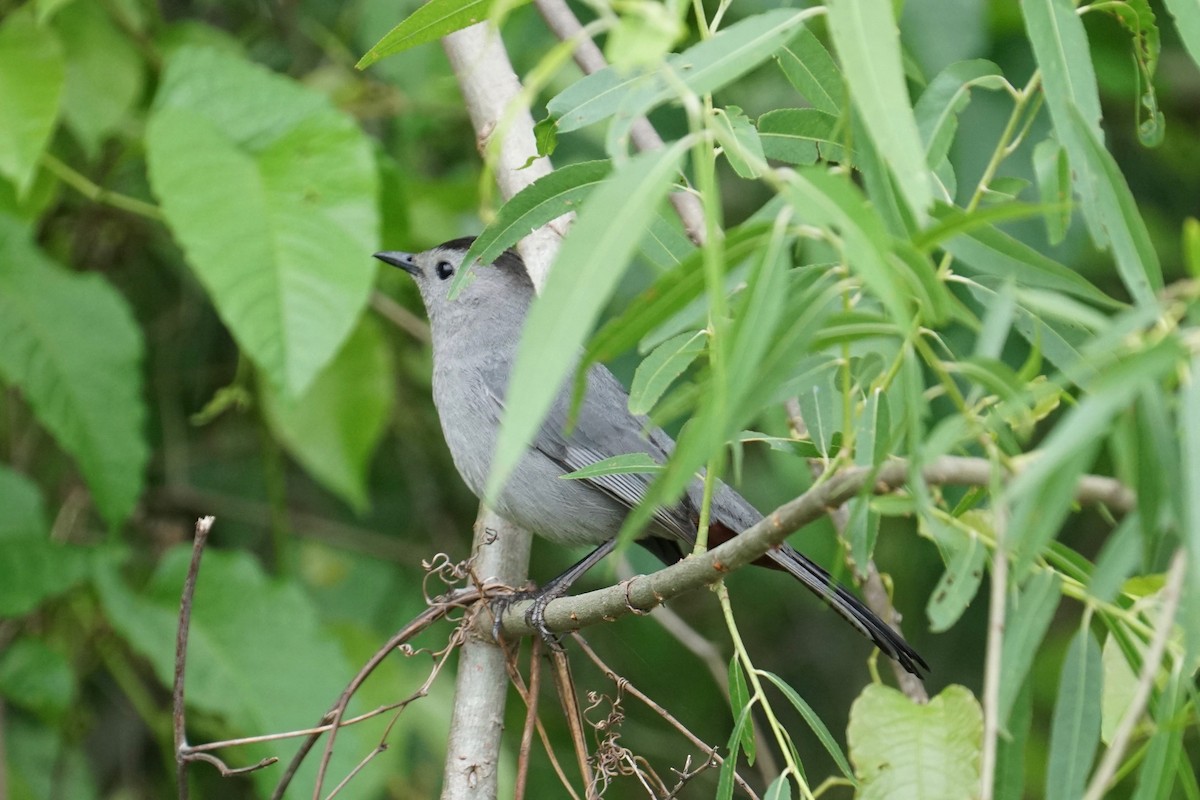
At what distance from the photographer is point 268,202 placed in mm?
3230

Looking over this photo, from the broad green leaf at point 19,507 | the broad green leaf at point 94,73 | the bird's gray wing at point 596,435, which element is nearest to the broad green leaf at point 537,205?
the bird's gray wing at point 596,435

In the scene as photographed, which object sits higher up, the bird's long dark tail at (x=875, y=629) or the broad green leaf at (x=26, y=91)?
the broad green leaf at (x=26, y=91)

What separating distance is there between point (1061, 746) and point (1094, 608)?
246mm

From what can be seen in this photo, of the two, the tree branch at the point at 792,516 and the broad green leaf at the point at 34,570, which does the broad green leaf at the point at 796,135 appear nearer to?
the tree branch at the point at 792,516

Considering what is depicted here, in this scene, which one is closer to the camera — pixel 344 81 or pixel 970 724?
pixel 970 724

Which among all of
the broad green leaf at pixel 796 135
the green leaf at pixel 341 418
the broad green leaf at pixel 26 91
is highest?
the broad green leaf at pixel 26 91

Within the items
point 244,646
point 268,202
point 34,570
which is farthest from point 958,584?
point 34,570

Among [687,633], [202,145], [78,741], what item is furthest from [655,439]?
[78,741]

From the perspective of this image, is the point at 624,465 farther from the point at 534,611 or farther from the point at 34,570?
the point at 34,570

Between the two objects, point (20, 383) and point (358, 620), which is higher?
point (20, 383)

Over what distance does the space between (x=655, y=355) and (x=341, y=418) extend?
6.79 feet

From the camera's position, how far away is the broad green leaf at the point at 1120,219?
4.89 feet

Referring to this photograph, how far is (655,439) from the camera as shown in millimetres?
3369

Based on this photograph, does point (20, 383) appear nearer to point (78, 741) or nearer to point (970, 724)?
point (78, 741)
